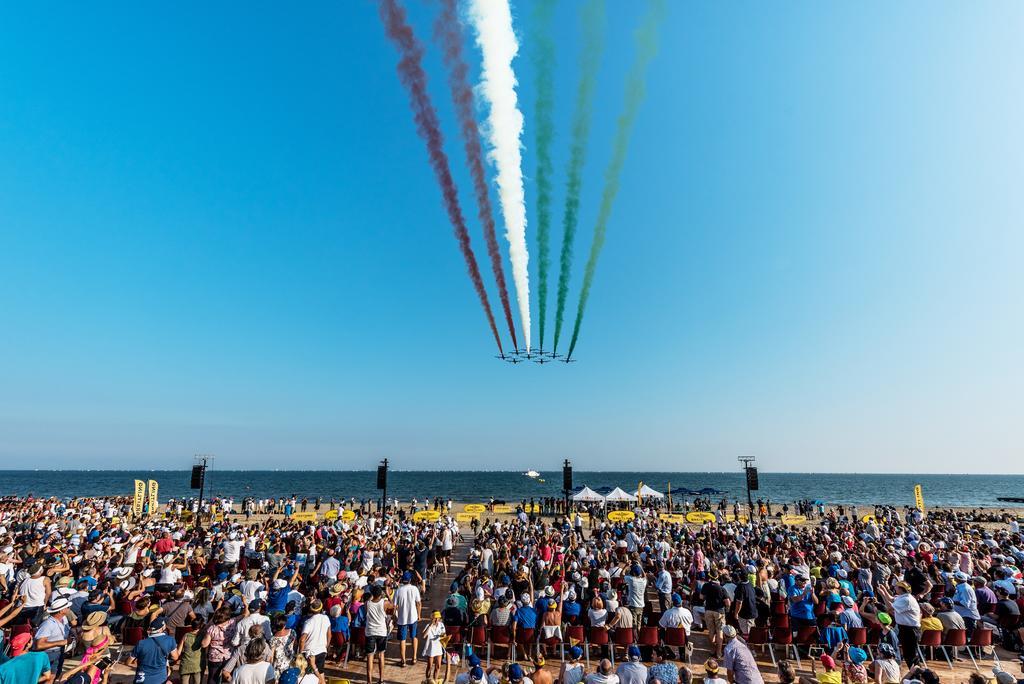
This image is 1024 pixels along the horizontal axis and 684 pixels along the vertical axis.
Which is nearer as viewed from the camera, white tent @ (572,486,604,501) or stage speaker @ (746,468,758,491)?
stage speaker @ (746,468,758,491)

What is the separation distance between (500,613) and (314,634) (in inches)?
141

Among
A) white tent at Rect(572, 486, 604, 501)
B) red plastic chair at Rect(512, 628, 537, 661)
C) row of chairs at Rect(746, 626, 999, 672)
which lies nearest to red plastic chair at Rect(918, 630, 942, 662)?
row of chairs at Rect(746, 626, 999, 672)

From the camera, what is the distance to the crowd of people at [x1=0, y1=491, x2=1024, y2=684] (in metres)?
7.19

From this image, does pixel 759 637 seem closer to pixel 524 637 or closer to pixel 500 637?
pixel 524 637

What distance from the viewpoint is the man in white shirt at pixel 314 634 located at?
8.18 m

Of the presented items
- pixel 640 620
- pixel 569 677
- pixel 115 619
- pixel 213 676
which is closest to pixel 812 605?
pixel 640 620

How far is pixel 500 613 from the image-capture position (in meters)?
10.1

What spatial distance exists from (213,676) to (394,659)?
13.0 ft

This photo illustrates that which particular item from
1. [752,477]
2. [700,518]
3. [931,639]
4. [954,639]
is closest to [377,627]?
[931,639]

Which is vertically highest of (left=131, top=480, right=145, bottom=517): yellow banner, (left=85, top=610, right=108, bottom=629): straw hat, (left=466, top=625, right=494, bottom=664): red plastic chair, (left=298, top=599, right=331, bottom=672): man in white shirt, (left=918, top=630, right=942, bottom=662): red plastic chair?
(left=85, top=610, right=108, bottom=629): straw hat

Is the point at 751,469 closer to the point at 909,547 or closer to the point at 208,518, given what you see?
the point at 909,547

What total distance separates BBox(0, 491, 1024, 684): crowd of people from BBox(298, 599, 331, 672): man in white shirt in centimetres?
3

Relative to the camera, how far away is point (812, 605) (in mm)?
10367

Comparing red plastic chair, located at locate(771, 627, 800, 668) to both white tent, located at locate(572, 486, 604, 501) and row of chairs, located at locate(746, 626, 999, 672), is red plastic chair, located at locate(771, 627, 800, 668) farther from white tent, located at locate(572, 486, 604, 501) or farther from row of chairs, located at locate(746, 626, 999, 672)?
white tent, located at locate(572, 486, 604, 501)
